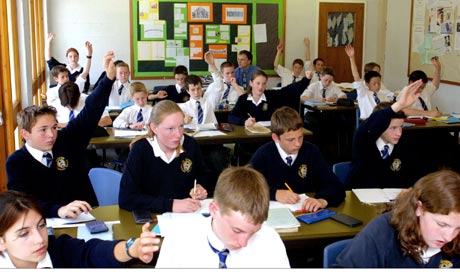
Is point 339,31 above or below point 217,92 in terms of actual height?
above

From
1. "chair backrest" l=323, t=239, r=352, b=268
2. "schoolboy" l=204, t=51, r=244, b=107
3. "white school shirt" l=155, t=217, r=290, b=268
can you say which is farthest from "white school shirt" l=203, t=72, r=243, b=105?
"white school shirt" l=155, t=217, r=290, b=268

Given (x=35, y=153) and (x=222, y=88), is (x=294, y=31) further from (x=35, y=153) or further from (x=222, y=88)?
(x=35, y=153)

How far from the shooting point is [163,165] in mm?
3203

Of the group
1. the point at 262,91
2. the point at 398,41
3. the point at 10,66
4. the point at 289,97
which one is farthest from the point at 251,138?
the point at 398,41

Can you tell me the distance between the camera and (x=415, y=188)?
1.98 m

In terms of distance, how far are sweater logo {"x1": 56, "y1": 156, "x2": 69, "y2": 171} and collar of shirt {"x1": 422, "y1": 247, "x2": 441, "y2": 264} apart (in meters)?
2.09

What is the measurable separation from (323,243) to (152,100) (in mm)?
5040

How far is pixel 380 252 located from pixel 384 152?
1.65 meters

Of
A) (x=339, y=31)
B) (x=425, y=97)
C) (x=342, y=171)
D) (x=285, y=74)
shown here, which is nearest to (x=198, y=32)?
(x=285, y=74)

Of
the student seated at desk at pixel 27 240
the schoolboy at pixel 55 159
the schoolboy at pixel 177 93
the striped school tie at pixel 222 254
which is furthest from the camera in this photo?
the schoolboy at pixel 177 93

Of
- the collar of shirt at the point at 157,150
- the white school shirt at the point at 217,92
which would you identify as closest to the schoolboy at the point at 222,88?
the white school shirt at the point at 217,92

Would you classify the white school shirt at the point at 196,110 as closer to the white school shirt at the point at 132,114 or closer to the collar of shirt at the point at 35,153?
the white school shirt at the point at 132,114

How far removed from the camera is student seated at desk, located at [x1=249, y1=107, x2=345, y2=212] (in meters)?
3.26

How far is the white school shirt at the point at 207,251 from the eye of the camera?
189 cm
